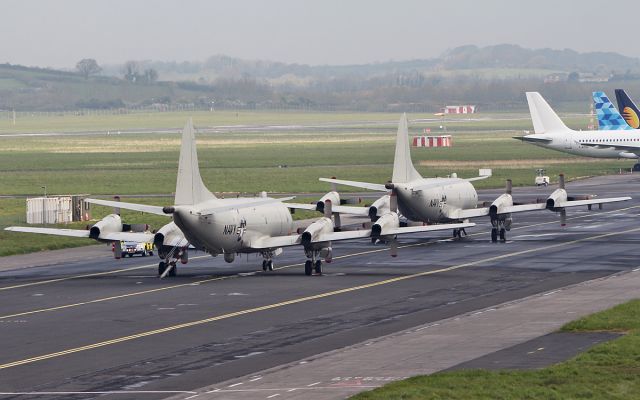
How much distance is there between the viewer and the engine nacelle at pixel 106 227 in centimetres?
6481

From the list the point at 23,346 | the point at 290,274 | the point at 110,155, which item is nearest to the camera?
the point at 23,346

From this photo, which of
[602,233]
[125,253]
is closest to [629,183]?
[602,233]

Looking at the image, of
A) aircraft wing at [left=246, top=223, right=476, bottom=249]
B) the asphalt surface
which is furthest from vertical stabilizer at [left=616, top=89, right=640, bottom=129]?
the asphalt surface

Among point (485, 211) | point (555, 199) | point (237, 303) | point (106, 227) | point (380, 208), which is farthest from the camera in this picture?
point (485, 211)

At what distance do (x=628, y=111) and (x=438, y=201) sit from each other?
97449 millimetres

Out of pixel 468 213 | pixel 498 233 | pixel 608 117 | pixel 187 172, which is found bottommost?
pixel 498 233

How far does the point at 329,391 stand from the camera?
115 ft

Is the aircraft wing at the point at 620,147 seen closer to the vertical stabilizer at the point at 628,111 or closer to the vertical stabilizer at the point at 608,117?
the vertical stabilizer at the point at 608,117

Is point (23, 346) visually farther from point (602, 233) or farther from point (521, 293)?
point (602, 233)

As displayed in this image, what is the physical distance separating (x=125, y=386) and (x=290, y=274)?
28748 mm

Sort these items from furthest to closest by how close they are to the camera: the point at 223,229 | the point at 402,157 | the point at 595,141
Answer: the point at 595,141 → the point at 402,157 → the point at 223,229

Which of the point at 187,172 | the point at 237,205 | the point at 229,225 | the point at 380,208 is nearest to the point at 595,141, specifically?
the point at 380,208

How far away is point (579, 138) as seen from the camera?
151500 millimetres

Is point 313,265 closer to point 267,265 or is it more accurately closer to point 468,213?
point 267,265
